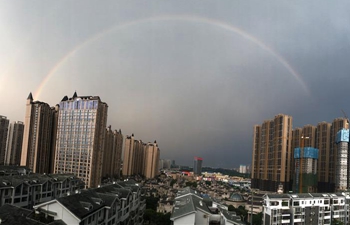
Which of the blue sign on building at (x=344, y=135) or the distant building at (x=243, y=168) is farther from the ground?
the blue sign on building at (x=344, y=135)

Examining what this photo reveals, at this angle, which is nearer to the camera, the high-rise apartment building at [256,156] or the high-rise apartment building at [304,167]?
the high-rise apartment building at [304,167]

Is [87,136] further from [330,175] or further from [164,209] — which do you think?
[330,175]

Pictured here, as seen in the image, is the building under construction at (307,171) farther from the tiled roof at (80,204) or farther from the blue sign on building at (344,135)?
the tiled roof at (80,204)

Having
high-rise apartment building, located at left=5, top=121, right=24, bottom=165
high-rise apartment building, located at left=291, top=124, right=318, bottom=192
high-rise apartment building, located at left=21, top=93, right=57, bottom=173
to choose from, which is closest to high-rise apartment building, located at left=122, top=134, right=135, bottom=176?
high-rise apartment building, located at left=5, top=121, right=24, bottom=165

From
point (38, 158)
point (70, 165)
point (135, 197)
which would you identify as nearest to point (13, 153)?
point (38, 158)

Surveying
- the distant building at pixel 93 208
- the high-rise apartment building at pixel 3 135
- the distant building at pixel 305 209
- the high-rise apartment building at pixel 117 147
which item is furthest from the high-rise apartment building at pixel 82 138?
the distant building at pixel 305 209

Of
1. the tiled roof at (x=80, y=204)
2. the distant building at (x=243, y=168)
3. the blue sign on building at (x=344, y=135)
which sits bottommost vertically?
the distant building at (x=243, y=168)

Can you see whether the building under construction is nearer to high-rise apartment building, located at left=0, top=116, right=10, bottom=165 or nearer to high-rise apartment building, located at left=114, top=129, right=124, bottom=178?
high-rise apartment building, located at left=114, top=129, right=124, bottom=178
